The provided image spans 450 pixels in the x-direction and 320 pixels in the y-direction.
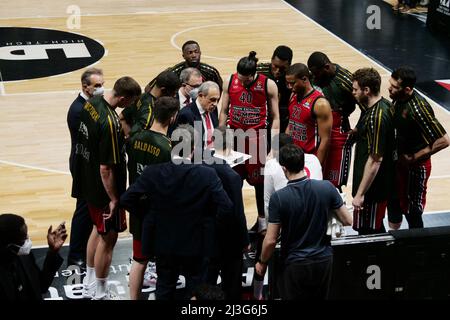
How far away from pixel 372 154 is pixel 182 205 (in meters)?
1.93

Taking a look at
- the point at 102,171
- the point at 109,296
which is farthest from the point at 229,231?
the point at 109,296

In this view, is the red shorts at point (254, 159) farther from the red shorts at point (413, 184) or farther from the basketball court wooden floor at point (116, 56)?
the red shorts at point (413, 184)

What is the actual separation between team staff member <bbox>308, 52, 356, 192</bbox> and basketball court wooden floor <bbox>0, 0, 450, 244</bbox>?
1.29 meters

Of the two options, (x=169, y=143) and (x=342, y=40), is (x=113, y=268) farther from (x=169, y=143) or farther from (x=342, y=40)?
(x=342, y=40)

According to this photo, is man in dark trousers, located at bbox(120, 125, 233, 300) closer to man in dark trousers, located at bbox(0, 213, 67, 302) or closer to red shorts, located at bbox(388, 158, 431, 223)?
man in dark trousers, located at bbox(0, 213, 67, 302)

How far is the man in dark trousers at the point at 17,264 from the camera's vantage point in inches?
197

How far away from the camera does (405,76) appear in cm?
712

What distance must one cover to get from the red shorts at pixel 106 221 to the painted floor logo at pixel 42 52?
22.7ft

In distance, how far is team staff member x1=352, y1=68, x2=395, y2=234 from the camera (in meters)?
7.00

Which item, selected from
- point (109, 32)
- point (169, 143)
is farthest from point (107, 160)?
point (109, 32)

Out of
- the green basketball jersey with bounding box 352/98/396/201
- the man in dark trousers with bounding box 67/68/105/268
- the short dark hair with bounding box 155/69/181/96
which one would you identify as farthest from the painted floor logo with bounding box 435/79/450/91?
the man in dark trousers with bounding box 67/68/105/268

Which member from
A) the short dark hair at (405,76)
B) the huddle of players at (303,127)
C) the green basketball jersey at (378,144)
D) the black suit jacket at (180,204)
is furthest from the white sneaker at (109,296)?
the short dark hair at (405,76)

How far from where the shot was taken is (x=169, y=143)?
623cm
